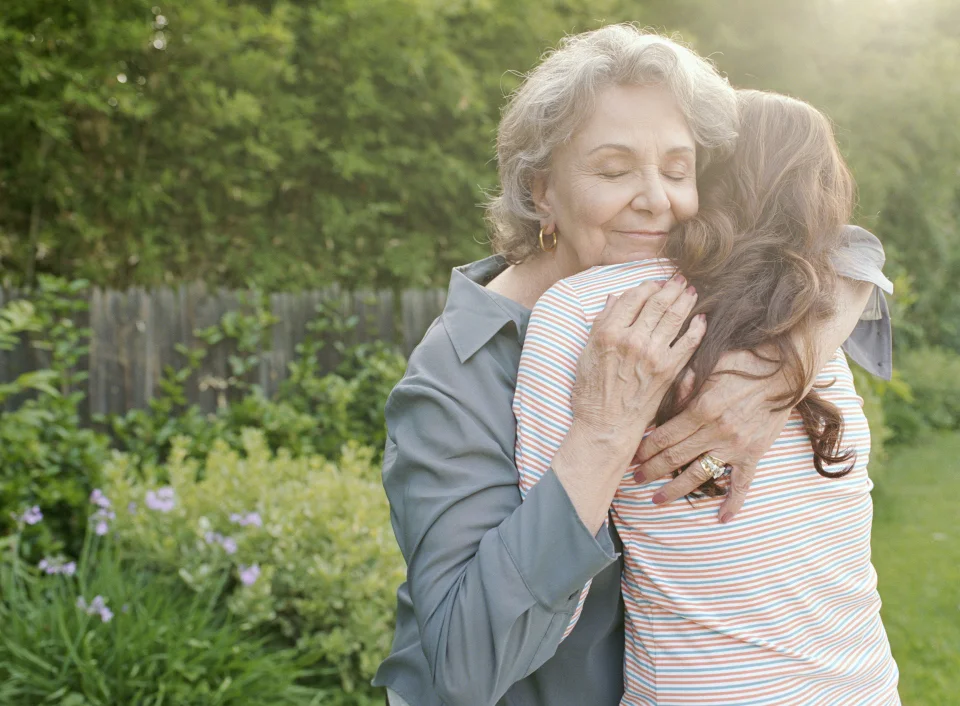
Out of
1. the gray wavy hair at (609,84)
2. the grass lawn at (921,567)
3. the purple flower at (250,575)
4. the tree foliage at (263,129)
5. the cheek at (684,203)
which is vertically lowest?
the grass lawn at (921,567)

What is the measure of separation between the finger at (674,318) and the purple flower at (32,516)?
3315 mm

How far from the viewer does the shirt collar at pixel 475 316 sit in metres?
1.36

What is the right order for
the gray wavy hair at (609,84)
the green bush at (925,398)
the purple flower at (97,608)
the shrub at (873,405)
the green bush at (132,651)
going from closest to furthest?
the gray wavy hair at (609,84)
the green bush at (132,651)
the purple flower at (97,608)
the shrub at (873,405)
the green bush at (925,398)

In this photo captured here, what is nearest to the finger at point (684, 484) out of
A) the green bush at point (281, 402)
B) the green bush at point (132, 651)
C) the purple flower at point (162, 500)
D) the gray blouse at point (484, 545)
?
the gray blouse at point (484, 545)

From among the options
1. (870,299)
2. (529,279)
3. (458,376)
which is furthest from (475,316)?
(870,299)

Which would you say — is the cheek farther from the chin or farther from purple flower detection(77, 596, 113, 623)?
purple flower detection(77, 596, 113, 623)

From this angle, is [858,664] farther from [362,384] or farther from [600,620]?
[362,384]

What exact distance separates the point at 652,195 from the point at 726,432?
17.6 inches

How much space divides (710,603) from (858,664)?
0.96ft

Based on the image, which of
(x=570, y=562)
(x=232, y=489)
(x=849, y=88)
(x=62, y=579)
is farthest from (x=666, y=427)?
(x=849, y=88)

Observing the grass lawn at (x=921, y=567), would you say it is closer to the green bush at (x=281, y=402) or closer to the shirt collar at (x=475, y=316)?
the green bush at (x=281, y=402)

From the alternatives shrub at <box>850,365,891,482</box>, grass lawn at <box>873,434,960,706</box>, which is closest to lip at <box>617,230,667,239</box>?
grass lawn at <box>873,434,960,706</box>

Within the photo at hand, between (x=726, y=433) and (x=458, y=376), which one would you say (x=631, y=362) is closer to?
(x=726, y=433)

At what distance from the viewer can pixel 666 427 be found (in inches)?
48.8
